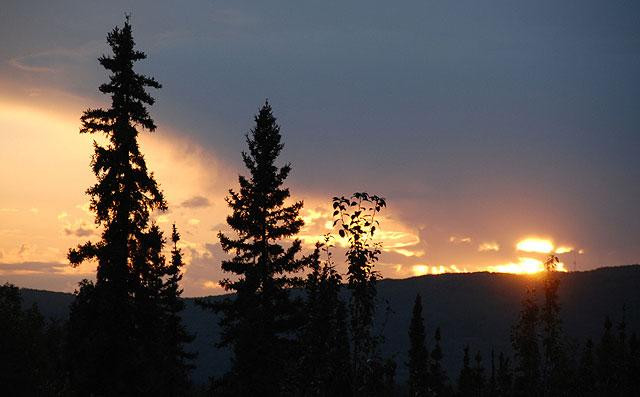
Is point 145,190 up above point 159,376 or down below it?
above

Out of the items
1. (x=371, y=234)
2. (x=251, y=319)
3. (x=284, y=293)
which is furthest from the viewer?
(x=284, y=293)

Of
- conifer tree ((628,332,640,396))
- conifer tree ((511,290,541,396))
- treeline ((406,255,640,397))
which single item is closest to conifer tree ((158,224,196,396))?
treeline ((406,255,640,397))

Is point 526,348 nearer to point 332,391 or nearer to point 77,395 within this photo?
point 332,391

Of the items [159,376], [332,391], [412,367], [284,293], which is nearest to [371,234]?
[284,293]

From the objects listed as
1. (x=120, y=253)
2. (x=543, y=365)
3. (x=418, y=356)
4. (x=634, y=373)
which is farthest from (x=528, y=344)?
(x=120, y=253)

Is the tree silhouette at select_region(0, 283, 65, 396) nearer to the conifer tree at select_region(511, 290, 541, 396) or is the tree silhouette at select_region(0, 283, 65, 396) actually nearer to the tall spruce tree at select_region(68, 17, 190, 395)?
the tall spruce tree at select_region(68, 17, 190, 395)

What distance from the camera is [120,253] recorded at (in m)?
27.6

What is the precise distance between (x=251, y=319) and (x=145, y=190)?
9443 mm

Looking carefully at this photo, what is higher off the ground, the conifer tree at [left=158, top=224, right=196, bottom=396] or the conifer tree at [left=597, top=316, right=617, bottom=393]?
the conifer tree at [left=158, top=224, right=196, bottom=396]

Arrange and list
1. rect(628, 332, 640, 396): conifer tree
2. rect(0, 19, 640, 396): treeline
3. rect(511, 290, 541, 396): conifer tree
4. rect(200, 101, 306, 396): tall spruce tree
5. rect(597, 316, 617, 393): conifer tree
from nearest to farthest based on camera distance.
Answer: rect(0, 19, 640, 396): treeline < rect(200, 101, 306, 396): tall spruce tree < rect(511, 290, 541, 396): conifer tree < rect(628, 332, 640, 396): conifer tree < rect(597, 316, 617, 393): conifer tree

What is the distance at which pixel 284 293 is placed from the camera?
3784 centimetres

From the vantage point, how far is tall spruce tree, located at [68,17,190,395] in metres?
27.4

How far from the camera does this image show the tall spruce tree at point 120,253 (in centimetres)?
2738

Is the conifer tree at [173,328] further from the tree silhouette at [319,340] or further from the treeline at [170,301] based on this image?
the tree silhouette at [319,340]
